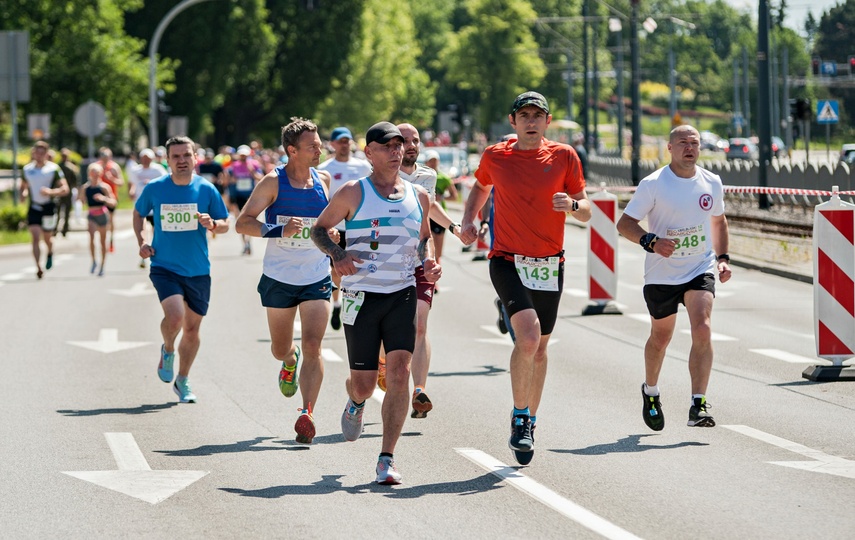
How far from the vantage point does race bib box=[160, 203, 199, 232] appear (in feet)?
34.9

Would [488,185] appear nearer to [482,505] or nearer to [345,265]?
[345,265]

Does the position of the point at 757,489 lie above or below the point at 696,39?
below

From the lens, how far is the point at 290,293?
9086 millimetres

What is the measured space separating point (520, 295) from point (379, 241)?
3.22 ft

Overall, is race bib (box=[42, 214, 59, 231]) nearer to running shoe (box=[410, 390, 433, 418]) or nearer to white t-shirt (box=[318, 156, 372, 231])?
white t-shirt (box=[318, 156, 372, 231])

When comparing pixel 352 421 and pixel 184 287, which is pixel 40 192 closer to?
pixel 184 287

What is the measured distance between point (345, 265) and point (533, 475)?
1.41m

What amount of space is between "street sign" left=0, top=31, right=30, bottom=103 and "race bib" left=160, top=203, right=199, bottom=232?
20.1 meters

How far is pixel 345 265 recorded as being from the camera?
7418 millimetres

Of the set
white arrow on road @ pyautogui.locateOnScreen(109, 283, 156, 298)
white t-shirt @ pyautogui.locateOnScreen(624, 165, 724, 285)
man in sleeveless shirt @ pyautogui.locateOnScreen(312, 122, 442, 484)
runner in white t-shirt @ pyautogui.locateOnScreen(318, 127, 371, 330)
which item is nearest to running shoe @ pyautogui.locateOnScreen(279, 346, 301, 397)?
man in sleeveless shirt @ pyautogui.locateOnScreen(312, 122, 442, 484)

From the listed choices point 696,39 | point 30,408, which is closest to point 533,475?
point 30,408

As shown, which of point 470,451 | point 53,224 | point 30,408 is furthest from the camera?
point 53,224

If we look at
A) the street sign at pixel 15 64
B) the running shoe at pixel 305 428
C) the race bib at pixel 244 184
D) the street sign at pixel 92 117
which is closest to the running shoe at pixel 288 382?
the running shoe at pixel 305 428

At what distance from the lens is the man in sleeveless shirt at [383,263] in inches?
295
